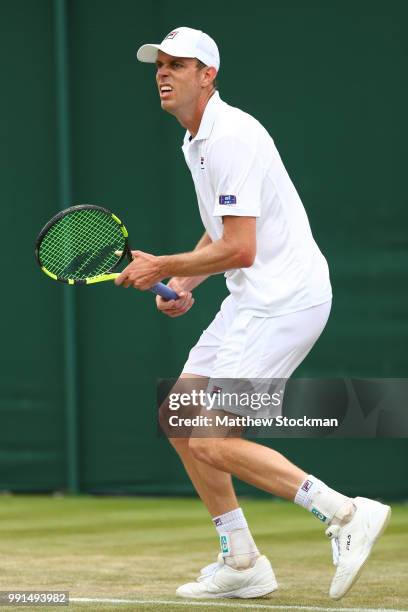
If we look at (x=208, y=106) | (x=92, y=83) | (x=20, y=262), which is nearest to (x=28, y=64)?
(x=92, y=83)

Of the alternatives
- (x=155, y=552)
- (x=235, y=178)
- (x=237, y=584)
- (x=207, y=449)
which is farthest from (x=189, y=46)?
(x=155, y=552)

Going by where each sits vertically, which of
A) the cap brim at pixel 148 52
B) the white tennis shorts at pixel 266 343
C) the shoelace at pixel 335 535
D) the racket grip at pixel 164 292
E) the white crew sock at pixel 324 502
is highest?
the cap brim at pixel 148 52

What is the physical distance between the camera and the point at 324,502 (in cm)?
477

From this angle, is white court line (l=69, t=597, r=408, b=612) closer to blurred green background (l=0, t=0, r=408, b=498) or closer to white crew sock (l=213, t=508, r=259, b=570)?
white crew sock (l=213, t=508, r=259, b=570)

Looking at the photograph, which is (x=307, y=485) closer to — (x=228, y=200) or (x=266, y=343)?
(x=266, y=343)

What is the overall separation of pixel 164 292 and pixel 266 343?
542 millimetres

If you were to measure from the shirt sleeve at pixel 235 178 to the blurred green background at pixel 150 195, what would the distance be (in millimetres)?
3799

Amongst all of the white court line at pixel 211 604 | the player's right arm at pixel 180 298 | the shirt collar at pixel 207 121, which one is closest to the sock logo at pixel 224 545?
the white court line at pixel 211 604

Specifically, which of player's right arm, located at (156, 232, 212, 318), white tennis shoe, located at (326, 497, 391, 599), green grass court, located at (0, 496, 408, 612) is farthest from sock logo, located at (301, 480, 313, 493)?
player's right arm, located at (156, 232, 212, 318)

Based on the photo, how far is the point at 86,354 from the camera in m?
9.29

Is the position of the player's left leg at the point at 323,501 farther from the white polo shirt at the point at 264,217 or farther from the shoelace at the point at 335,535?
the white polo shirt at the point at 264,217

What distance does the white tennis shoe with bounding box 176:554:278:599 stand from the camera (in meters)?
5.15

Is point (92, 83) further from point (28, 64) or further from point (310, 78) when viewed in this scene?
point (310, 78)

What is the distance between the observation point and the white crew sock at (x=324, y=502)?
4762 mm
